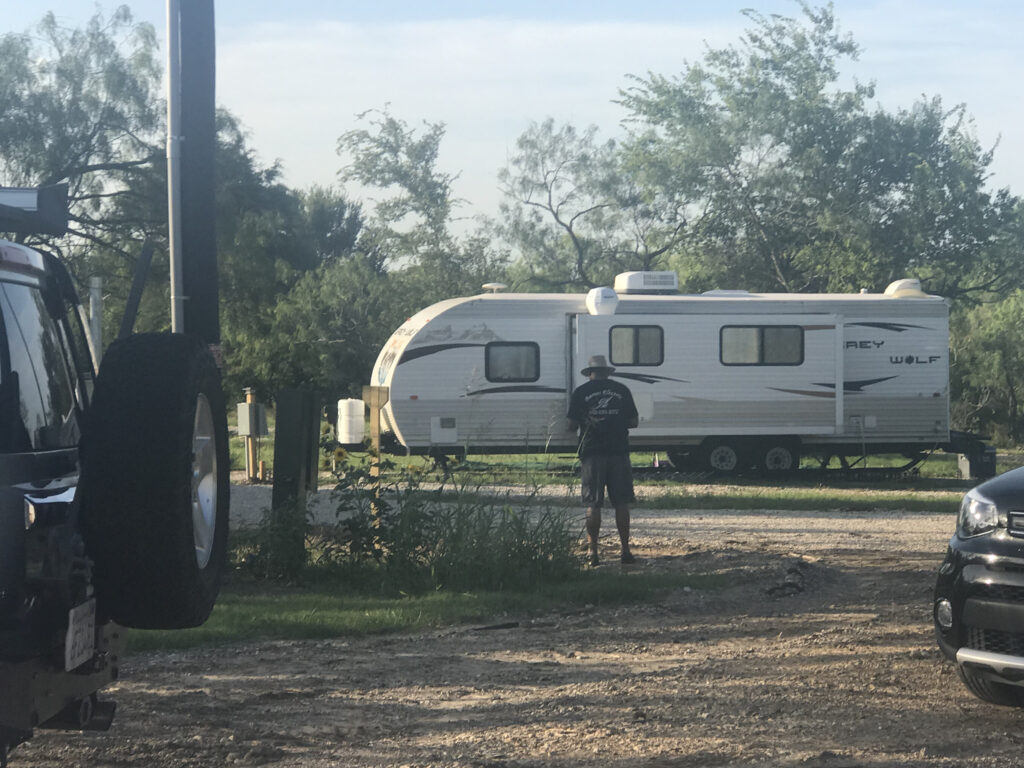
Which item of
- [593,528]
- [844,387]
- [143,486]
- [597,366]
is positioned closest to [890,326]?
[844,387]

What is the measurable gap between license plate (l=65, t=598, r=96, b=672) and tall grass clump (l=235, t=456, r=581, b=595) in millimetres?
5068

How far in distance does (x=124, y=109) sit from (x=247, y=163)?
2465 millimetres

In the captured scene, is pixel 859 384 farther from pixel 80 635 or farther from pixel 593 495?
A: pixel 80 635

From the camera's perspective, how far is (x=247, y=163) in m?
24.0

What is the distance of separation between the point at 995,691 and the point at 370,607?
4.07 m

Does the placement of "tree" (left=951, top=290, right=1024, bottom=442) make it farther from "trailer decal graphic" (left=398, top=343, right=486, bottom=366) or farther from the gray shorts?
the gray shorts

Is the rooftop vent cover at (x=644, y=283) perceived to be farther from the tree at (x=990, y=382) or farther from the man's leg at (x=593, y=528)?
the tree at (x=990, y=382)

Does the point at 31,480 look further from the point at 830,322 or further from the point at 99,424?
the point at 830,322

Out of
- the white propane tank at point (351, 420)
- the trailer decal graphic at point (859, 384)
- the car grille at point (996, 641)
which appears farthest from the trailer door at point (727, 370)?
the car grille at point (996, 641)

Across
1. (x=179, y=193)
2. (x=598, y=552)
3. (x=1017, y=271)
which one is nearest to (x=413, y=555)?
(x=598, y=552)

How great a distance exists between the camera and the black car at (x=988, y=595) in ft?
16.8

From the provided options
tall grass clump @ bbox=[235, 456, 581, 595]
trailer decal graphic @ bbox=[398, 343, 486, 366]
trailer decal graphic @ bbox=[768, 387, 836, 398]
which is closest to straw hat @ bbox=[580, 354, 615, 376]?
tall grass clump @ bbox=[235, 456, 581, 595]

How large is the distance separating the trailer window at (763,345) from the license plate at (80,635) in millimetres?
17285

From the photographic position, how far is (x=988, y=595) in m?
5.23
